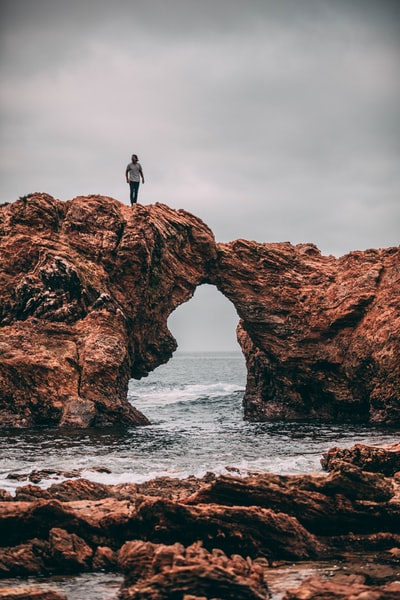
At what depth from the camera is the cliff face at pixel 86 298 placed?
3297 cm

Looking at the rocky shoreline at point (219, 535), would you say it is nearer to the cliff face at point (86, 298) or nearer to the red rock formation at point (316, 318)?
the cliff face at point (86, 298)

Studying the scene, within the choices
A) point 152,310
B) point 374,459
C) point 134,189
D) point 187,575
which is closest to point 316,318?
point 152,310

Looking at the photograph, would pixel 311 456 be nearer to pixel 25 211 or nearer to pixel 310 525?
pixel 310 525

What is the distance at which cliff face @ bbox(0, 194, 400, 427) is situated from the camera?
33781 millimetres

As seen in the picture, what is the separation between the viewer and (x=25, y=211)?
3812cm

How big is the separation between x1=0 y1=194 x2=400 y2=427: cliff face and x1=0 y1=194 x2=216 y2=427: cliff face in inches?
2.8

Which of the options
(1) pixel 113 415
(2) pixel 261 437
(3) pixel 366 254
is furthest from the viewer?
(3) pixel 366 254

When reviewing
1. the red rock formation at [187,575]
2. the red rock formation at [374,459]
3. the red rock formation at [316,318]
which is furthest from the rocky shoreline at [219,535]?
the red rock formation at [316,318]

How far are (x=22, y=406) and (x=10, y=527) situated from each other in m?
20.0

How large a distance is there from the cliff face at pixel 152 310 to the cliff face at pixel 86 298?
71 mm

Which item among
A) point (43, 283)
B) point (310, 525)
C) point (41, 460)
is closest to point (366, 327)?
point (43, 283)

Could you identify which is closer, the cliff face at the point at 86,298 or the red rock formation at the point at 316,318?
the cliff face at the point at 86,298

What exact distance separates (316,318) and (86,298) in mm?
14474

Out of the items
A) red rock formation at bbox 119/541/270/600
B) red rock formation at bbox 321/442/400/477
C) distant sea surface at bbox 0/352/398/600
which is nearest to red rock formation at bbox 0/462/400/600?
red rock formation at bbox 119/541/270/600
